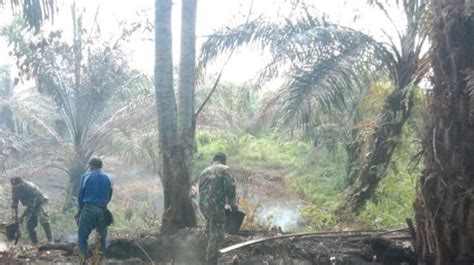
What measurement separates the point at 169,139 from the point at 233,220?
1737mm

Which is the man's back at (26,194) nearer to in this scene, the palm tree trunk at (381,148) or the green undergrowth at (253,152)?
the palm tree trunk at (381,148)

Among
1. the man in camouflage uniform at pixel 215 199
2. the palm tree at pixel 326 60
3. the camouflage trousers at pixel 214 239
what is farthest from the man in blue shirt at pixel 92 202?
the palm tree at pixel 326 60

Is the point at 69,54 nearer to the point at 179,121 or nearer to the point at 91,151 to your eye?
the point at 91,151

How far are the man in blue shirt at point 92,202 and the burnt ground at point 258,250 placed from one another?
716mm

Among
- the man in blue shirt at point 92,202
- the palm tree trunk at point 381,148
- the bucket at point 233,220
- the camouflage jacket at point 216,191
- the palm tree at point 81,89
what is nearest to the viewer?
the camouflage jacket at point 216,191

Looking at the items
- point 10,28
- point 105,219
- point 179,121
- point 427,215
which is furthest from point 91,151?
point 427,215

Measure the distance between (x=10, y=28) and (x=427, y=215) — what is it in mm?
12308

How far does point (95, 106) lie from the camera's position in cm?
1552

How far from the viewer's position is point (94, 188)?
335 inches

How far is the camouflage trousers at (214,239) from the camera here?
26.6ft

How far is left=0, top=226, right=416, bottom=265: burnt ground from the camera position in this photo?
24.9ft

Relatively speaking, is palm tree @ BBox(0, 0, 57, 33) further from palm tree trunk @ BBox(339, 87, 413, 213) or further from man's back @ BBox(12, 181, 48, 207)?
palm tree trunk @ BBox(339, 87, 413, 213)

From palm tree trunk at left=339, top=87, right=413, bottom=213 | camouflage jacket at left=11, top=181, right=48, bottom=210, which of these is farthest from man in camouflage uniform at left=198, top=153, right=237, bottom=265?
camouflage jacket at left=11, top=181, right=48, bottom=210

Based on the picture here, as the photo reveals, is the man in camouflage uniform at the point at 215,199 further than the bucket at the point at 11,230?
No
